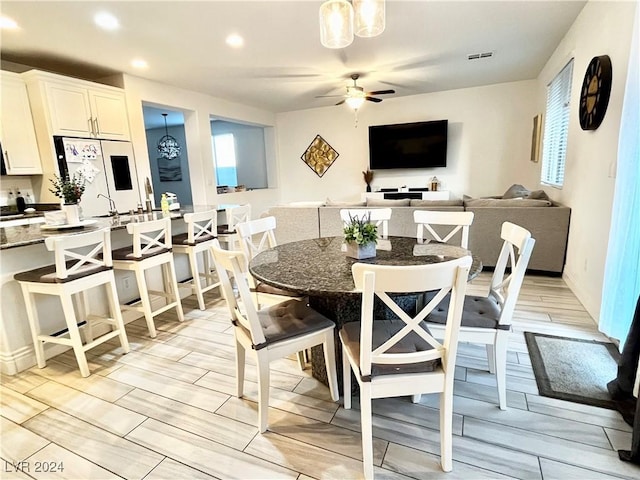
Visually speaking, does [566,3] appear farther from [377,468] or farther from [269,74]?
[377,468]

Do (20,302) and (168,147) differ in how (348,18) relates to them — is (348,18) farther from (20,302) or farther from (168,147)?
(168,147)

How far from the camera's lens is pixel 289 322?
1.72m

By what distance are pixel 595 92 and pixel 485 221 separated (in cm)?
155

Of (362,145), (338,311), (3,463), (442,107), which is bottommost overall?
(3,463)

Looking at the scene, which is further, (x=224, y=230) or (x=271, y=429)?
(x=224, y=230)

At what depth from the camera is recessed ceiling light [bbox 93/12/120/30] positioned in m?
2.92

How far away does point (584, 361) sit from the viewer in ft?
6.84

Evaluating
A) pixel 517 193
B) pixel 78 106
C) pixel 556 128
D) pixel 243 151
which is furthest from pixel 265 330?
pixel 243 151

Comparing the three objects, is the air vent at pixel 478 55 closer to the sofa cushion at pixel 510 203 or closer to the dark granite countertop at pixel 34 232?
the sofa cushion at pixel 510 203

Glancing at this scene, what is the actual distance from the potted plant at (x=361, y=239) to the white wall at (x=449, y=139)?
204 inches

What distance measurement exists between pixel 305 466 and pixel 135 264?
6.46ft

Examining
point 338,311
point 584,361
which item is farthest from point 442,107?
point 338,311

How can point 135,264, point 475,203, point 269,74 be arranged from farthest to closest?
1. point 269,74
2. point 475,203
3. point 135,264

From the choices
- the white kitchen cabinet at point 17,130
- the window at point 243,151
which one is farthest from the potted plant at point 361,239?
the window at point 243,151
